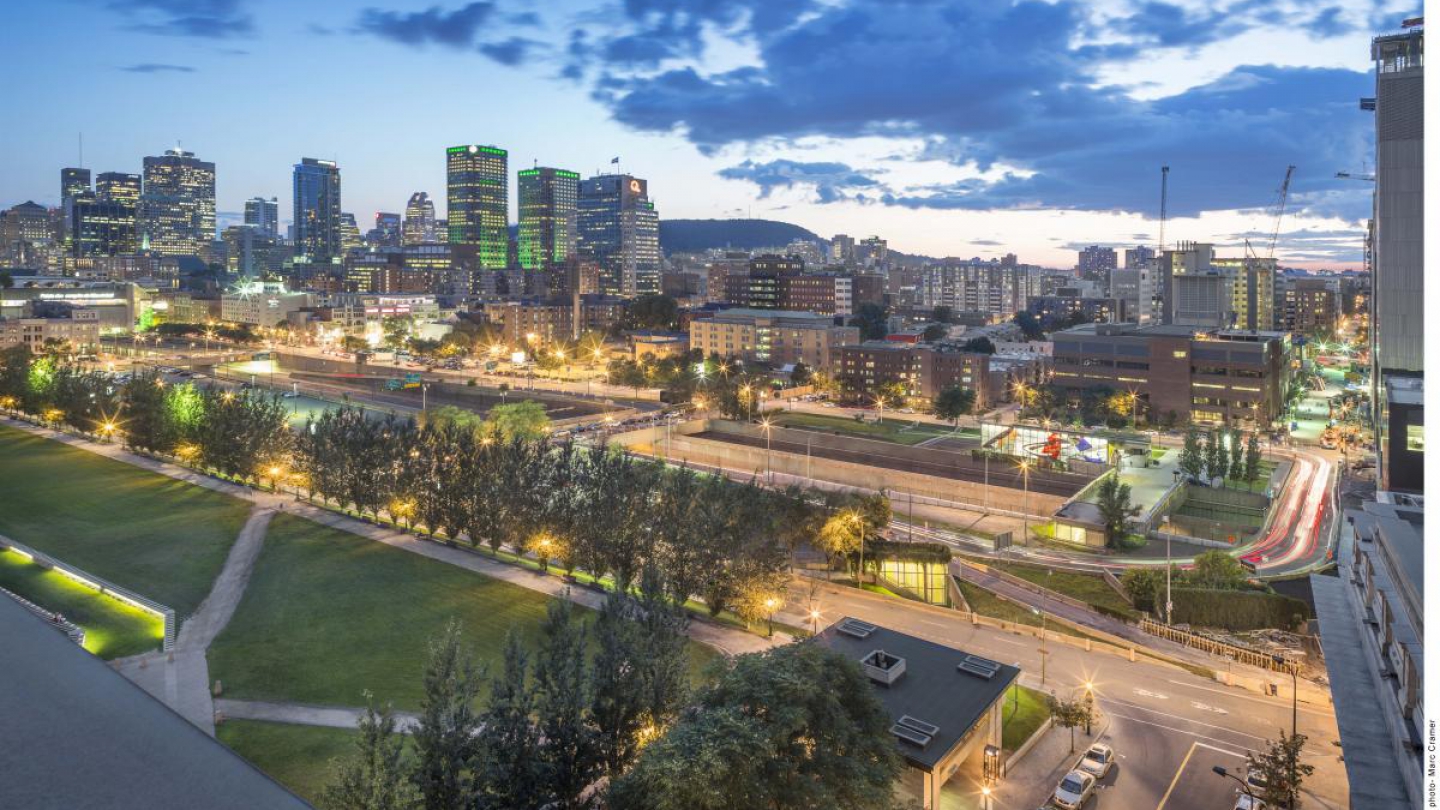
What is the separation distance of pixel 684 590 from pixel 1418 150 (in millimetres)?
45185

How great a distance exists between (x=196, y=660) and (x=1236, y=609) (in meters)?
37.8

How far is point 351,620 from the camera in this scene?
1222 inches

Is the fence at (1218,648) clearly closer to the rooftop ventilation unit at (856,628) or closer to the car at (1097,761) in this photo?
the car at (1097,761)

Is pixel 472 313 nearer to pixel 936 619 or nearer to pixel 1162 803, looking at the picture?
pixel 936 619

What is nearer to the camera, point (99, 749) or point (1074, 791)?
point (99, 749)

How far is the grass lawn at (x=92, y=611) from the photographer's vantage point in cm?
2745

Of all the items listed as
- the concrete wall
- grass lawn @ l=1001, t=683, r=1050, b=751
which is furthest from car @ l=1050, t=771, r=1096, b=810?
the concrete wall

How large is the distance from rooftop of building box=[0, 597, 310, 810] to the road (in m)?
17.8

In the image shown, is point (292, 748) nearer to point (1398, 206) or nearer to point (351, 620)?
point (351, 620)

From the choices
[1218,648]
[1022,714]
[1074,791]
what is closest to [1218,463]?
[1218,648]

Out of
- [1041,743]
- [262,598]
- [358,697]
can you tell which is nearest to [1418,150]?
[1041,743]

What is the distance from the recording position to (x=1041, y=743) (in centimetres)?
2431

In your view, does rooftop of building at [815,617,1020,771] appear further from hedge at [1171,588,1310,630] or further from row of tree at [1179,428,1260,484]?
row of tree at [1179,428,1260,484]

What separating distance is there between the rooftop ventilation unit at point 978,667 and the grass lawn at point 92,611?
80.1ft
